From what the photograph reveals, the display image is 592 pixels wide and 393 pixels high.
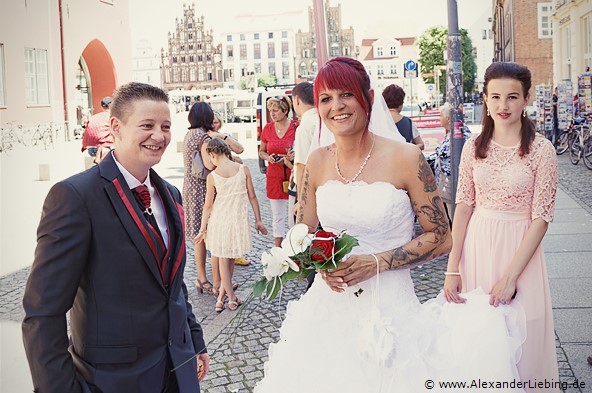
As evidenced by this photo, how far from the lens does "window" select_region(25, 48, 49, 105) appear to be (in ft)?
111

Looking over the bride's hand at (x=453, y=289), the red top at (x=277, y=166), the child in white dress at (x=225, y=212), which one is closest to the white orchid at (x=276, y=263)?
the bride's hand at (x=453, y=289)

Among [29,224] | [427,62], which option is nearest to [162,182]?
[29,224]

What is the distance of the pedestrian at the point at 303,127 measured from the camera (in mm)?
6555

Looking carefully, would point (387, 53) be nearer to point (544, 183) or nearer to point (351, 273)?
point (544, 183)

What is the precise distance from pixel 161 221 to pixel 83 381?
2.17 ft

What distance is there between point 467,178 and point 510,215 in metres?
0.32

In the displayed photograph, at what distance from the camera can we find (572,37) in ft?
98.8

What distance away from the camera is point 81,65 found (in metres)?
→ 44.9

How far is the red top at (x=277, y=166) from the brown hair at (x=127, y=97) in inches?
230

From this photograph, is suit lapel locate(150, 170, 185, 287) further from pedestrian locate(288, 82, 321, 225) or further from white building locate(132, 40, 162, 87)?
white building locate(132, 40, 162, 87)

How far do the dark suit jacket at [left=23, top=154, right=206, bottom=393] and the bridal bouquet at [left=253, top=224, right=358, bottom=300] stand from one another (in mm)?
345

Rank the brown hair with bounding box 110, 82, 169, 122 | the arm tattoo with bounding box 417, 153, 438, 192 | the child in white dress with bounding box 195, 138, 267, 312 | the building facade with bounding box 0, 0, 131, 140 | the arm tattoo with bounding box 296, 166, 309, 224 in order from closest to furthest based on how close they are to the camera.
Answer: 1. the brown hair with bounding box 110, 82, 169, 122
2. the arm tattoo with bounding box 417, 153, 438, 192
3. the arm tattoo with bounding box 296, 166, 309, 224
4. the child in white dress with bounding box 195, 138, 267, 312
5. the building facade with bounding box 0, 0, 131, 140

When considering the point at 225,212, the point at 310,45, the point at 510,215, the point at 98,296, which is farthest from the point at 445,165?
the point at 310,45

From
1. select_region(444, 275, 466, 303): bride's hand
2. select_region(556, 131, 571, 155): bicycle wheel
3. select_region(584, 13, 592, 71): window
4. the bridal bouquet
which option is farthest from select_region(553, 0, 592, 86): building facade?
the bridal bouquet
